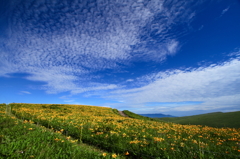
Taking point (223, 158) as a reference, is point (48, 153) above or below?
above

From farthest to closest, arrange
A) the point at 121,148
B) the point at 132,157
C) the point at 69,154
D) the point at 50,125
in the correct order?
the point at 50,125, the point at 121,148, the point at 132,157, the point at 69,154

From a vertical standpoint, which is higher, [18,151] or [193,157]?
[18,151]

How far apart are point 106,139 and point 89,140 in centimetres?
104

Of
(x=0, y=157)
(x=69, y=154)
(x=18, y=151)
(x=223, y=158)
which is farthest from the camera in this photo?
(x=223, y=158)

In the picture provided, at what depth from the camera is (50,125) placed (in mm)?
10219

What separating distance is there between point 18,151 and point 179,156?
19.5 feet

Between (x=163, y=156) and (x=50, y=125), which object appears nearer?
(x=163, y=156)

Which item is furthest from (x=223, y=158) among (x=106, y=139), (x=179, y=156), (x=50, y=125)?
(x=50, y=125)

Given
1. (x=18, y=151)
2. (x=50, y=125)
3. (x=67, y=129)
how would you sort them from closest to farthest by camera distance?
(x=18, y=151), (x=67, y=129), (x=50, y=125)

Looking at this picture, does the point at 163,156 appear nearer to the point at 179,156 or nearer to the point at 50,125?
the point at 179,156

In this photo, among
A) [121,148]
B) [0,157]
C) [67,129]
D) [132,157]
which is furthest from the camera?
[67,129]

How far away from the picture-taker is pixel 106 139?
6.87 metres

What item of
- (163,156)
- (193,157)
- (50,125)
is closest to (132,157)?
(163,156)

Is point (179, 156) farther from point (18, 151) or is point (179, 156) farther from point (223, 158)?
point (18, 151)
